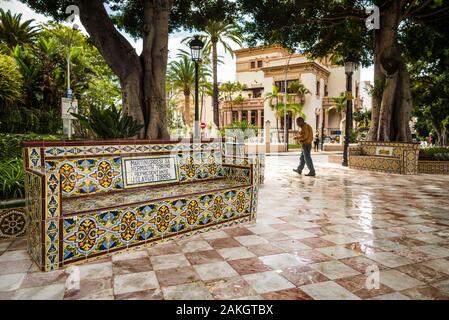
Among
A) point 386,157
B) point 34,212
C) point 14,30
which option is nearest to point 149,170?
point 34,212

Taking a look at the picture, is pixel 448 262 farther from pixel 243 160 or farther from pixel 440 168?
pixel 440 168

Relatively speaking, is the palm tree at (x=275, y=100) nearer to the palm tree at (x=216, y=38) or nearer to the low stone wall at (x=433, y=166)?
the palm tree at (x=216, y=38)

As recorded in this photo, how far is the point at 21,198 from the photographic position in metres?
3.82

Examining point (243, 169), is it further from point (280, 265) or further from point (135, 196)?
point (280, 265)

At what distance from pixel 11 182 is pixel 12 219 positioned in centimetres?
58

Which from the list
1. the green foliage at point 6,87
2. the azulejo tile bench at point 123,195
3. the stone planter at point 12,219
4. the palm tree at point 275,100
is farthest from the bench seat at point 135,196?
the palm tree at point 275,100

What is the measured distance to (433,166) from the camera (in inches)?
428

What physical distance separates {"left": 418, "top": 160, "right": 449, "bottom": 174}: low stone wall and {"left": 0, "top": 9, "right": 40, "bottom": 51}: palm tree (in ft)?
85.7

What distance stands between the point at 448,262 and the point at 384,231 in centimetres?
103

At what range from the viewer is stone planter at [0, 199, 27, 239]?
11.9 ft

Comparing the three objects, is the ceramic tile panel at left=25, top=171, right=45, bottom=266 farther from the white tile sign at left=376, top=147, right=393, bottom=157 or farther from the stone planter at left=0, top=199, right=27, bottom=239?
the white tile sign at left=376, top=147, right=393, bottom=157

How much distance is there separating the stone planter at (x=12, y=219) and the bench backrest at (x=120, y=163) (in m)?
1.04

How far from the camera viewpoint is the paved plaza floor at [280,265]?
237 centimetres
